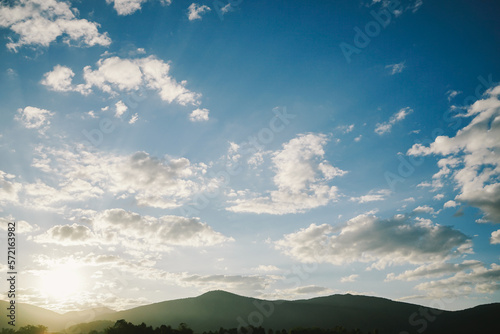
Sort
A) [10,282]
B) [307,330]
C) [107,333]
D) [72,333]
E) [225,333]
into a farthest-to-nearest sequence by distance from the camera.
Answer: [72,333] < [225,333] < [307,330] < [107,333] < [10,282]

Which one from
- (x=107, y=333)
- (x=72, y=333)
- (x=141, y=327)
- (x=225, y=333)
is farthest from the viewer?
(x=72, y=333)

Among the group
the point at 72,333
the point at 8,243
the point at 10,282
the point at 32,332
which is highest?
the point at 8,243

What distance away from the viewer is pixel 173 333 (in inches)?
3957

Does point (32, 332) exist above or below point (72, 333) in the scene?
above

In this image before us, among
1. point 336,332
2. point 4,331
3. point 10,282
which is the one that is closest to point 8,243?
point 10,282

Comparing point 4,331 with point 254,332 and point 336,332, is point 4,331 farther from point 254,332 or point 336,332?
point 336,332

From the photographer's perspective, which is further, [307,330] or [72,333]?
[72,333]

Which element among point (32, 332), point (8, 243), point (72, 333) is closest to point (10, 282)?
point (8, 243)

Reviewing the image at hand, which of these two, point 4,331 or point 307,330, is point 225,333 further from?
point 4,331

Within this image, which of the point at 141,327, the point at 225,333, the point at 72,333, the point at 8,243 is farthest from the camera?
the point at 72,333

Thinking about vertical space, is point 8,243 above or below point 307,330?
above

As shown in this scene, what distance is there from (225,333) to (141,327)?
127 ft

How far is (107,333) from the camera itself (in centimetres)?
9638

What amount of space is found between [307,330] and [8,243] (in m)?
103
